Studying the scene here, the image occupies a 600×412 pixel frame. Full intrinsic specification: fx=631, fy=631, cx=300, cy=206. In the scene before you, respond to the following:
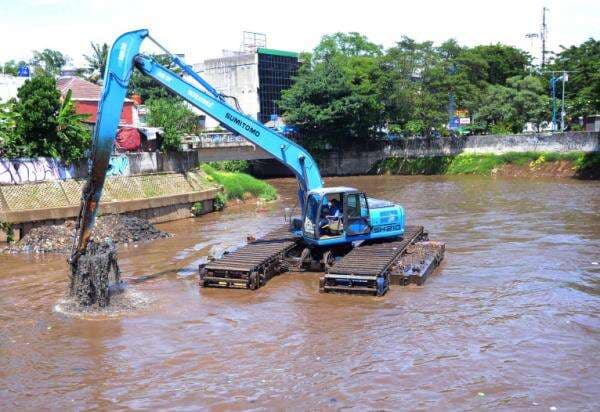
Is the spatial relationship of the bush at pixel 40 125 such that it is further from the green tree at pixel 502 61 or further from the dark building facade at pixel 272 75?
the green tree at pixel 502 61

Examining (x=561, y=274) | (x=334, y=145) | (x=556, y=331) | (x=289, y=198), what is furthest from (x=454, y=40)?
(x=556, y=331)

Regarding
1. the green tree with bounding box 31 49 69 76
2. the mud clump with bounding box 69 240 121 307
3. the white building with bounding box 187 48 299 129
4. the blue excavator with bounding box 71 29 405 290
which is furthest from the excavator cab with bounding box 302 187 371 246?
the green tree with bounding box 31 49 69 76

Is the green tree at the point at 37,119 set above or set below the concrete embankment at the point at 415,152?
above

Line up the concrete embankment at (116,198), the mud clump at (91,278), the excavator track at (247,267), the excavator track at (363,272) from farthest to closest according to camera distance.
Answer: the concrete embankment at (116,198) < the excavator track at (247,267) < the excavator track at (363,272) < the mud clump at (91,278)

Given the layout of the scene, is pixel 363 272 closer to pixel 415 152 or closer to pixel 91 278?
pixel 91 278

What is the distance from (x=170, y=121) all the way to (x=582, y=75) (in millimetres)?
43855

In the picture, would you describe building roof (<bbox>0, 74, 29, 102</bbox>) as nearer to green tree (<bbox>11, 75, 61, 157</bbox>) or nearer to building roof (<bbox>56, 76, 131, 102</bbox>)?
building roof (<bbox>56, 76, 131, 102</bbox>)

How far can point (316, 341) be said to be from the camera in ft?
39.4

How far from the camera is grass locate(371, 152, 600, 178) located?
48.8m

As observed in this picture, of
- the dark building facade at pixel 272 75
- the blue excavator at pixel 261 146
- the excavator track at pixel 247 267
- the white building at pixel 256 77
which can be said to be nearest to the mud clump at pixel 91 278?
the blue excavator at pixel 261 146

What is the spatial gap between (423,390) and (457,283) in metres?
6.97

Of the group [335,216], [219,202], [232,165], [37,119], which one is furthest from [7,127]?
[232,165]

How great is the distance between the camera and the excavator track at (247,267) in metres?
15.8

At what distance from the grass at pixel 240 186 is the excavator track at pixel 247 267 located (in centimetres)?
1982
